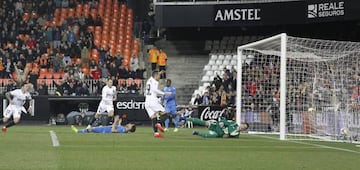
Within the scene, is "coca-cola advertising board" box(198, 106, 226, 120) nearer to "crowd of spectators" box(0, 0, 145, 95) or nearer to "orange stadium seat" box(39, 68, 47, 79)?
"crowd of spectators" box(0, 0, 145, 95)

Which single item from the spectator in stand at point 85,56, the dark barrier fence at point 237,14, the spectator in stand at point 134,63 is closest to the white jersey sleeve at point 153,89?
the dark barrier fence at point 237,14

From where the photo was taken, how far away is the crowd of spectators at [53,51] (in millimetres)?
32844

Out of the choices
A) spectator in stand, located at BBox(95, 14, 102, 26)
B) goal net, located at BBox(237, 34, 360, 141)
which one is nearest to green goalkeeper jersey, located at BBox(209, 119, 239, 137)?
goal net, located at BBox(237, 34, 360, 141)

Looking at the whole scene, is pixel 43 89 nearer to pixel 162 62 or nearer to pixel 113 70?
pixel 113 70

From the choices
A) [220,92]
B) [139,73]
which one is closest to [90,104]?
[139,73]

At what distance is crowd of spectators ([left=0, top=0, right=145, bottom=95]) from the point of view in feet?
108

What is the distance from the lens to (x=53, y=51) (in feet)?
122

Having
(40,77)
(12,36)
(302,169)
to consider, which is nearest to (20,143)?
(302,169)

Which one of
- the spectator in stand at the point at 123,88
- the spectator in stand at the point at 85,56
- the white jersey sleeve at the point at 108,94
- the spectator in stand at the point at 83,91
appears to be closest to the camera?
the white jersey sleeve at the point at 108,94

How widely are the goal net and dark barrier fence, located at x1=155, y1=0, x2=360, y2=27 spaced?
858cm

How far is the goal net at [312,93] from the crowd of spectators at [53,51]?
916cm

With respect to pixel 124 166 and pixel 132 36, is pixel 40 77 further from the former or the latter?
pixel 124 166

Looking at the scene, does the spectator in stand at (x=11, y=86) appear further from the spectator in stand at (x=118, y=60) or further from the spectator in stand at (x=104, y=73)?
the spectator in stand at (x=118, y=60)

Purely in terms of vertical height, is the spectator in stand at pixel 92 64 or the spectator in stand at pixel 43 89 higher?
the spectator in stand at pixel 92 64
